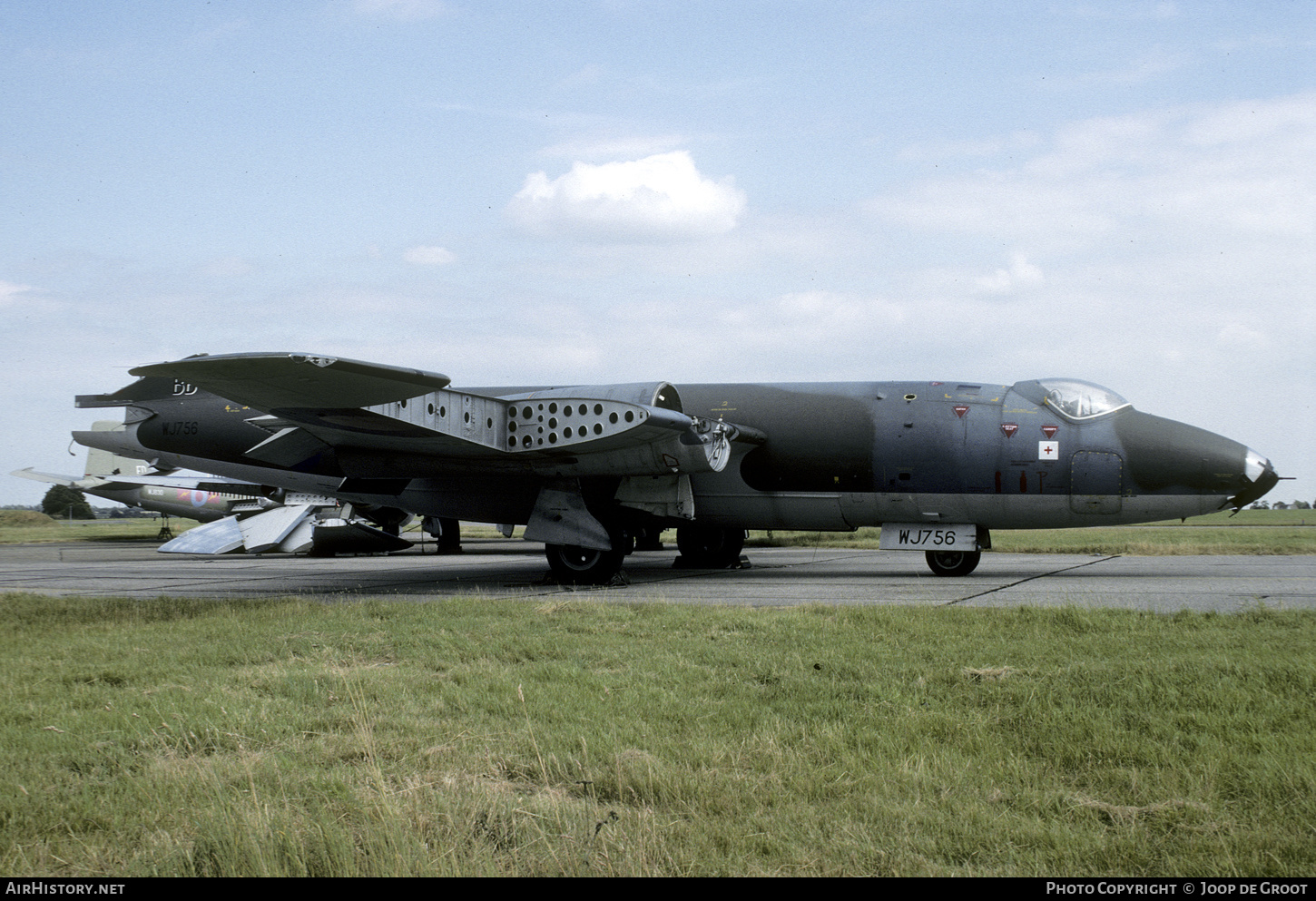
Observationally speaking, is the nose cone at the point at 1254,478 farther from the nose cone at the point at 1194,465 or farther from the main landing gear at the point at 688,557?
the main landing gear at the point at 688,557

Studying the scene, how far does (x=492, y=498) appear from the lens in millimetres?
14547

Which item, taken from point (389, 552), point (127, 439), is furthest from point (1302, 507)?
point (127, 439)

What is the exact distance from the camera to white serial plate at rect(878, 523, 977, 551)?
14.1 meters

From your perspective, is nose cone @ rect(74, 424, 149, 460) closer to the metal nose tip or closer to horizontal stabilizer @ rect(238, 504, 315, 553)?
horizontal stabilizer @ rect(238, 504, 315, 553)

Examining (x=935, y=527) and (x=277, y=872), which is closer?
(x=277, y=872)

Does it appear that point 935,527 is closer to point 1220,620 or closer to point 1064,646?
point 1220,620

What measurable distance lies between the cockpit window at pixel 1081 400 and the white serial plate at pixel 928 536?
216 centimetres

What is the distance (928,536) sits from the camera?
47.0 feet

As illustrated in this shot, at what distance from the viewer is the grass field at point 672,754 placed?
3104mm

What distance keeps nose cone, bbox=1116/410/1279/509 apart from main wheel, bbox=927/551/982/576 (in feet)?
8.66

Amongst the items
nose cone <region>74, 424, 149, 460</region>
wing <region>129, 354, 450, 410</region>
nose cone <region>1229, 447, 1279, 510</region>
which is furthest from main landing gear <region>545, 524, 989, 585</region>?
nose cone <region>74, 424, 149, 460</region>

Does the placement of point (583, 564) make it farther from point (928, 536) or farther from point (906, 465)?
point (928, 536)

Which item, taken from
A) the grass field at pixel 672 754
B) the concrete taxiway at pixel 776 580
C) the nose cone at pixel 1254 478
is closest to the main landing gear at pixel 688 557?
the concrete taxiway at pixel 776 580

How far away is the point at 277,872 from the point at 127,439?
1652 centimetres
